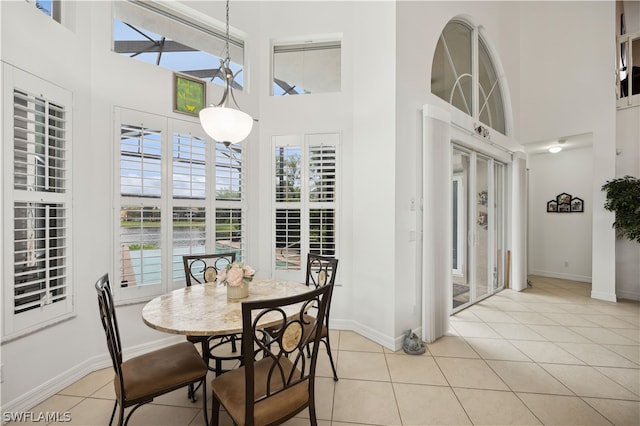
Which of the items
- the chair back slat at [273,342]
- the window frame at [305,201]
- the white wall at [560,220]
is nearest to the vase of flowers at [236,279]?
the chair back slat at [273,342]

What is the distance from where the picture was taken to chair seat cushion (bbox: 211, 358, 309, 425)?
123 cm

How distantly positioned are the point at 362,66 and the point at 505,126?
3.33 metres

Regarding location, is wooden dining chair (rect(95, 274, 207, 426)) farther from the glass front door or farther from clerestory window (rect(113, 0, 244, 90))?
the glass front door

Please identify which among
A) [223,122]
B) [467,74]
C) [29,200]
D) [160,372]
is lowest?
[160,372]

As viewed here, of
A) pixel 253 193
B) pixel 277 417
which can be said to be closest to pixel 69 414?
pixel 277 417

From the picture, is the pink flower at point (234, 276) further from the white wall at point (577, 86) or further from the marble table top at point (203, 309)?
the white wall at point (577, 86)

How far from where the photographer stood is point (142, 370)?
1.52 metres

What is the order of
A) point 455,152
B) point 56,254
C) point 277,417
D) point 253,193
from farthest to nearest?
point 455,152 < point 253,193 < point 56,254 < point 277,417

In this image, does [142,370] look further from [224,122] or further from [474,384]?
[474,384]

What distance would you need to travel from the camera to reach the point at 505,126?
4.68 metres

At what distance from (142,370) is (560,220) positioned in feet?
23.8

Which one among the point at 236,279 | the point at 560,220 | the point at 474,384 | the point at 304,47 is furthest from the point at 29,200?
the point at 560,220

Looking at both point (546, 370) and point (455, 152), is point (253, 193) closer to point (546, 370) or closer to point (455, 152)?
point (455, 152)

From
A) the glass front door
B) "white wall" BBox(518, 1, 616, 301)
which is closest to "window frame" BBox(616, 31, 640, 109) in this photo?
"white wall" BBox(518, 1, 616, 301)
